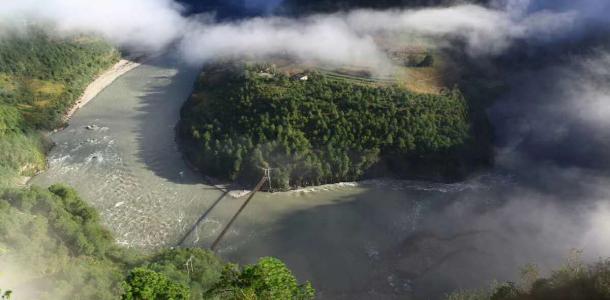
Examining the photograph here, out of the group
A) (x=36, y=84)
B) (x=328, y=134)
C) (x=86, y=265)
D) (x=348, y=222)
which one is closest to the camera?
(x=86, y=265)

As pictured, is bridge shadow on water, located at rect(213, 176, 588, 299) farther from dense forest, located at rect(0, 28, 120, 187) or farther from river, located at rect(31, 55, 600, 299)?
dense forest, located at rect(0, 28, 120, 187)

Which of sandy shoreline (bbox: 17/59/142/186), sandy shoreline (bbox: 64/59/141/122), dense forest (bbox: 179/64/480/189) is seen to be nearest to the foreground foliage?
dense forest (bbox: 179/64/480/189)

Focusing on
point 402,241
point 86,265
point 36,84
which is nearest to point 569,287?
point 402,241

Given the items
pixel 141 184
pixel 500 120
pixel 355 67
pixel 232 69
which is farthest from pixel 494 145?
pixel 141 184

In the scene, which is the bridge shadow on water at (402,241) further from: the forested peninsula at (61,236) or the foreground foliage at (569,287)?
the foreground foliage at (569,287)

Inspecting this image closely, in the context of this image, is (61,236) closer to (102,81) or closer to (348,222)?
(348,222)

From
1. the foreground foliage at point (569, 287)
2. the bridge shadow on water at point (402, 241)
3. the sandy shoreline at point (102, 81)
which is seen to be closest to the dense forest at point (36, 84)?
the sandy shoreline at point (102, 81)
